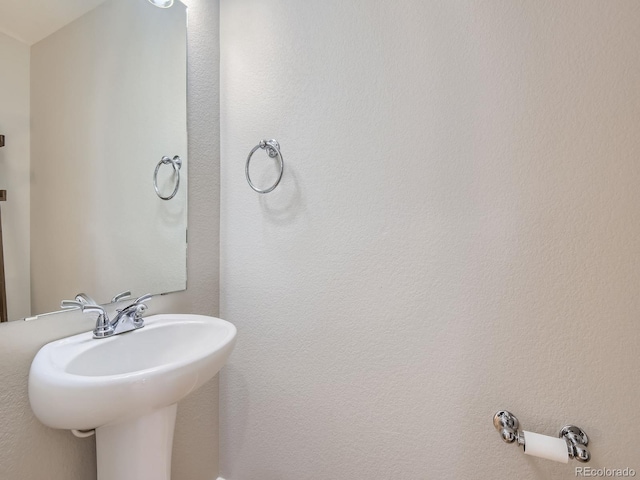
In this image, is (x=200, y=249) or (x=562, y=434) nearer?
(x=562, y=434)

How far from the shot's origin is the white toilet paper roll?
0.79 metres

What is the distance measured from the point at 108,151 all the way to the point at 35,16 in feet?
1.20

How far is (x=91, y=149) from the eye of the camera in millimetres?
954

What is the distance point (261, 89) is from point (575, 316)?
131cm

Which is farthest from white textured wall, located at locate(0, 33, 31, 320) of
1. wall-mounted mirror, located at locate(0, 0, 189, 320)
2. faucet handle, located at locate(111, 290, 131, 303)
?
faucet handle, located at locate(111, 290, 131, 303)

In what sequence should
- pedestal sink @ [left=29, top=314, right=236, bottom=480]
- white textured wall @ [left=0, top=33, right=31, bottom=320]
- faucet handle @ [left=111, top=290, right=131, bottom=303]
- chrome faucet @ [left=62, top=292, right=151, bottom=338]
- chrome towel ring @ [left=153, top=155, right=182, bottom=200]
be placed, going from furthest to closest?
chrome towel ring @ [left=153, top=155, right=182, bottom=200], faucet handle @ [left=111, top=290, right=131, bottom=303], chrome faucet @ [left=62, top=292, right=151, bottom=338], white textured wall @ [left=0, top=33, right=31, bottom=320], pedestal sink @ [left=29, top=314, right=236, bottom=480]

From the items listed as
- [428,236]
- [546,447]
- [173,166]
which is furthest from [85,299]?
[546,447]

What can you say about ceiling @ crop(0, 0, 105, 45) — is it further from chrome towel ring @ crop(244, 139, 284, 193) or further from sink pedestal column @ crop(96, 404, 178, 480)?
sink pedestal column @ crop(96, 404, 178, 480)

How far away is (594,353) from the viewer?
0.83m

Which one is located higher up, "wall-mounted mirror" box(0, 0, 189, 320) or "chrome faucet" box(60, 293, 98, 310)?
"wall-mounted mirror" box(0, 0, 189, 320)

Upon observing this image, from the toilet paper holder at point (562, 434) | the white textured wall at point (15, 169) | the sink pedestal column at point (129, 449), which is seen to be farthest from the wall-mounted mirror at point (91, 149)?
the toilet paper holder at point (562, 434)

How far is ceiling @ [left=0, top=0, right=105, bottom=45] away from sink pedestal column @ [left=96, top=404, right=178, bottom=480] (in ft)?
3.43

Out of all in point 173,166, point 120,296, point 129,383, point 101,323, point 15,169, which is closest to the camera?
point 129,383

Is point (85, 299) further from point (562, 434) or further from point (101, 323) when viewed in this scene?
point (562, 434)
